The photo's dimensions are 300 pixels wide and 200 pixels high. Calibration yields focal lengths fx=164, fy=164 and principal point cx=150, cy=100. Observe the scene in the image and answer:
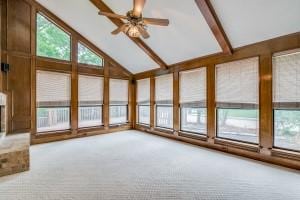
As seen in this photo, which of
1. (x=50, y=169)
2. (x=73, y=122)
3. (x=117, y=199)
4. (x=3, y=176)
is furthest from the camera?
(x=73, y=122)

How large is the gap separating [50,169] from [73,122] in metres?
2.59

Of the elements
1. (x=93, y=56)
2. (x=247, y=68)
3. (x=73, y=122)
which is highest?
(x=93, y=56)

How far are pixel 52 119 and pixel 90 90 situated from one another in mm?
1519

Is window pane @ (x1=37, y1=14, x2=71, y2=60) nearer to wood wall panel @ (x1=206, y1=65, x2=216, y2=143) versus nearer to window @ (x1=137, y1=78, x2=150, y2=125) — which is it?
window @ (x1=137, y1=78, x2=150, y2=125)

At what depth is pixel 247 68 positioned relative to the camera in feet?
12.5

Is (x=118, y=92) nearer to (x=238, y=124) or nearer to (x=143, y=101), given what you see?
(x=143, y=101)

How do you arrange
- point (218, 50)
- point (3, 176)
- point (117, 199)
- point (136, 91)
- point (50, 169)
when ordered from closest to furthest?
point (117, 199) < point (3, 176) < point (50, 169) < point (218, 50) < point (136, 91)

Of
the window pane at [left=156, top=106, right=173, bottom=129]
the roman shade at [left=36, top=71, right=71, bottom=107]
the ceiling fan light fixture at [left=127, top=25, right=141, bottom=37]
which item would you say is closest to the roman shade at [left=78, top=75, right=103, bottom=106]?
the roman shade at [left=36, top=71, right=71, bottom=107]

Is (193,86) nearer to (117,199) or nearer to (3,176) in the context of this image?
(117,199)

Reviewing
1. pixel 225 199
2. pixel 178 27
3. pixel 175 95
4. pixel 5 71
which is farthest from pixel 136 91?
pixel 225 199

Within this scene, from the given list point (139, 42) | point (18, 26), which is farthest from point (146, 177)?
→ point (18, 26)

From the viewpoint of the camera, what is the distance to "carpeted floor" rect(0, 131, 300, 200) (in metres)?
2.30

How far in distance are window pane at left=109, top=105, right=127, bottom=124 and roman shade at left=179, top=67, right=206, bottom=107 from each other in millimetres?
2754

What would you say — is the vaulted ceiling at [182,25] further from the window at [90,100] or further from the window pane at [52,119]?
the window pane at [52,119]
